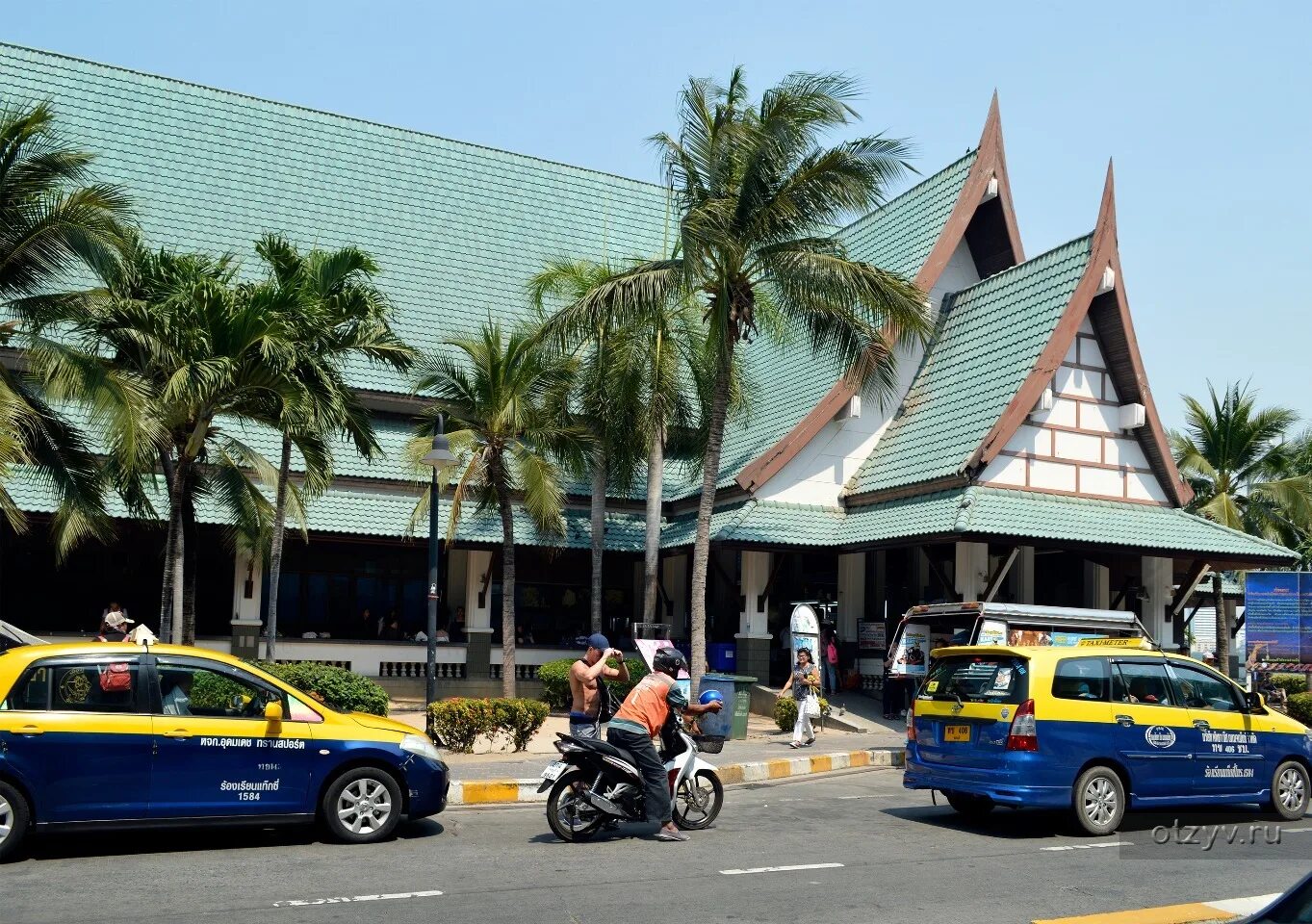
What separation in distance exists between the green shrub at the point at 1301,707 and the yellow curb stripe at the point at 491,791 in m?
15.2

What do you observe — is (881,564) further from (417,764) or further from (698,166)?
(417,764)

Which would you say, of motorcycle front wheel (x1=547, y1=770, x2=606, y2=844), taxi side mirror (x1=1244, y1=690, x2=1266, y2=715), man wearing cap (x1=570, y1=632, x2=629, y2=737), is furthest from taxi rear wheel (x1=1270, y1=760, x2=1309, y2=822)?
motorcycle front wheel (x1=547, y1=770, x2=606, y2=844)

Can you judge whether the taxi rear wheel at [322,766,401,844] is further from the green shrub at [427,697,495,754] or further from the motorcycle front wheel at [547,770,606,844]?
the green shrub at [427,697,495,754]

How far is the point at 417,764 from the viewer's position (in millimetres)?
10641

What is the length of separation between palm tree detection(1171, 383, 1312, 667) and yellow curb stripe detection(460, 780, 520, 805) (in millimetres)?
22423

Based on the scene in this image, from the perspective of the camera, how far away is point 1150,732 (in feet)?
37.8

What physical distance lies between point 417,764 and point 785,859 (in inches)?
122

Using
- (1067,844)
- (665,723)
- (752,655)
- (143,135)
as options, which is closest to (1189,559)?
(752,655)

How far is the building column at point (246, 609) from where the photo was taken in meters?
23.2

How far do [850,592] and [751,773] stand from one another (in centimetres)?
912

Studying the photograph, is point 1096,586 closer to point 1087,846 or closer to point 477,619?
point 477,619

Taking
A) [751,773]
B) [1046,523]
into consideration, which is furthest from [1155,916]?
[1046,523]

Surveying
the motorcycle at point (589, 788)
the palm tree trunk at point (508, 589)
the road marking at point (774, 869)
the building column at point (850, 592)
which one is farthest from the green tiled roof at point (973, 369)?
the road marking at point (774, 869)

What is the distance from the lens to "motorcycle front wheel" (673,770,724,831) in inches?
445
